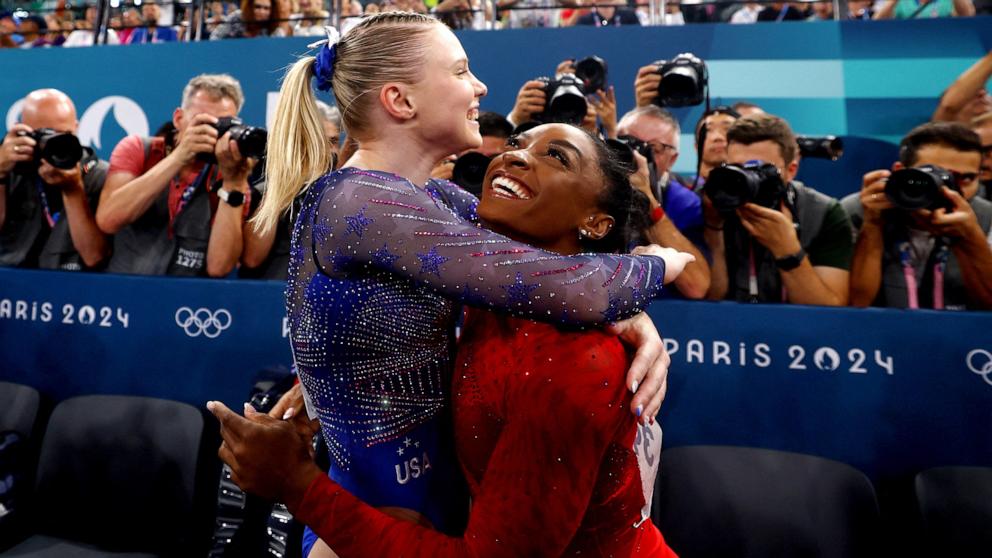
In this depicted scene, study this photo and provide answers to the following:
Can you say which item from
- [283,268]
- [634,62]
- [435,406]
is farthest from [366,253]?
[634,62]

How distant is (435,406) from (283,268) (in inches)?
73.3

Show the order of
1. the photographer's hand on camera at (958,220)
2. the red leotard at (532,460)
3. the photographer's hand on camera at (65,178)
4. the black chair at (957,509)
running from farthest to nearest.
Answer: the photographer's hand on camera at (65,178) < the photographer's hand on camera at (958,220) < the black chair at (957,509) < the red leotard at (532,460)

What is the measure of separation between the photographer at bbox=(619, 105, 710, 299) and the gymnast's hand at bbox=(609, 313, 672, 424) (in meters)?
1.04

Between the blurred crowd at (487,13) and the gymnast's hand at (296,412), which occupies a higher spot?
the blurred crowd at (487,13)

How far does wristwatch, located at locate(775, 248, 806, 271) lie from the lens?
235cm

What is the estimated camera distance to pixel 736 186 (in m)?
2.33

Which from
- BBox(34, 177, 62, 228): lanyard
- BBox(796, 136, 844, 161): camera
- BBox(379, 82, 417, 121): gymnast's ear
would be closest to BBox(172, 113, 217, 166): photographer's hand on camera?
Answer: BBox(34, 177, 62, 228): lanyard

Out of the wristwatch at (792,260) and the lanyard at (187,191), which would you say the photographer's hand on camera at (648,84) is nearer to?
the wristwatch at (792,260)

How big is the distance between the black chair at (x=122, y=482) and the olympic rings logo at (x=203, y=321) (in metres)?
0.26

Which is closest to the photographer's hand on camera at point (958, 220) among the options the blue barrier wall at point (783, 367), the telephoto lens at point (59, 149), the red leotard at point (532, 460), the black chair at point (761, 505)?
the blue barrier wall at point (783, 367)

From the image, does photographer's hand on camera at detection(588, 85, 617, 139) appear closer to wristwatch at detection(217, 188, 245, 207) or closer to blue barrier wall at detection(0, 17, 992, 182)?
blue barrier wall at detection(0, 17, 992, 182)

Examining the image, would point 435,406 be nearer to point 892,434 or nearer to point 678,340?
point 678,340

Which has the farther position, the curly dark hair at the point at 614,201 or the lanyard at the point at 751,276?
the lanyard at the point at 751,276

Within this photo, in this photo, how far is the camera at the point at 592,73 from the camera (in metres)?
3.12
